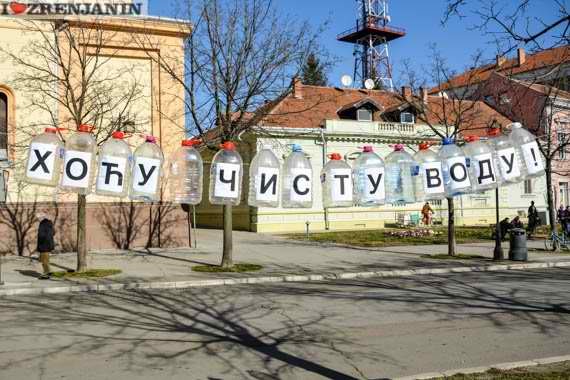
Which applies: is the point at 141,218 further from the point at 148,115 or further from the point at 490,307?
the point at 490,307

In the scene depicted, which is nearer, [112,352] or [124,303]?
[112,352]

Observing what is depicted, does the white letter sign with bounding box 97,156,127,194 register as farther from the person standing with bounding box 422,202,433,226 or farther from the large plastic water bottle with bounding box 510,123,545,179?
the person standing with bounding box 422,202,433,226

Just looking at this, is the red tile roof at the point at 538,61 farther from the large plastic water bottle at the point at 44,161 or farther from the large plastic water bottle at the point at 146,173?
the large plastic water bottle at the point at 44,161

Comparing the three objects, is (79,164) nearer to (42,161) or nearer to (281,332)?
(42,161)

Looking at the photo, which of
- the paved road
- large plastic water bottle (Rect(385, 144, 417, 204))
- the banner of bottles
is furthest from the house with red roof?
the banner of bottles

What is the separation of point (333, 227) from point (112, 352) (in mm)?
29202

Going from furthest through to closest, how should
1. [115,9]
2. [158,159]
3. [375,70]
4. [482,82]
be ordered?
[375,70]
[482,82]
[115,9]
[158,159]

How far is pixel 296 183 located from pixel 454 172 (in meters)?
1.73

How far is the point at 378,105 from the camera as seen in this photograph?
132 ft

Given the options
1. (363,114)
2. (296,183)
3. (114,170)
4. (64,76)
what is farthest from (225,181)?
(363,114)

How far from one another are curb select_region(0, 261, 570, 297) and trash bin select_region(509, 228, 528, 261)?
2.37 feet

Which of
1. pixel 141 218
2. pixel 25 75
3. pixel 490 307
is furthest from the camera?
pixel 141 218

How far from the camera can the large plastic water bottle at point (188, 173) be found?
20.5 feet

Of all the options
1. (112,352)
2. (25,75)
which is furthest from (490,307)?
(25,75)
